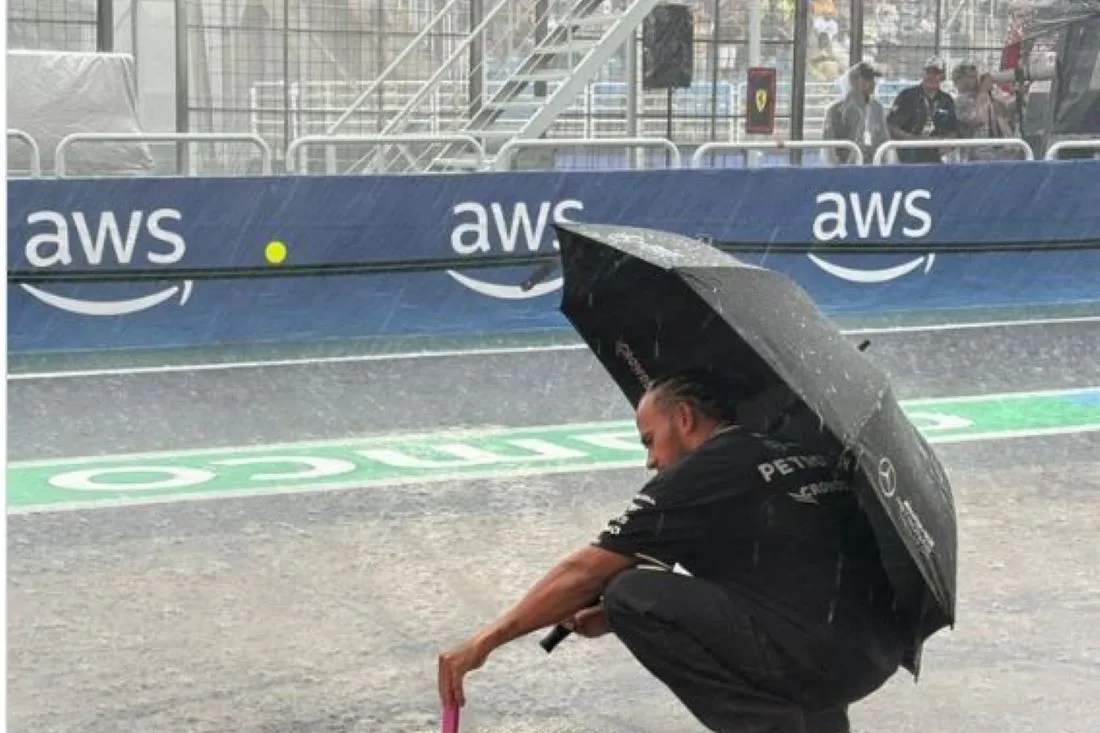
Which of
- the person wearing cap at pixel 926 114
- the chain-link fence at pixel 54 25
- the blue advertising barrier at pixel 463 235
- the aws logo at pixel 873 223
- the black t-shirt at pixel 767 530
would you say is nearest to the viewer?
the black t-shirt at pixel 767 530

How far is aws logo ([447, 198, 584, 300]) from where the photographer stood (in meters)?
13.4

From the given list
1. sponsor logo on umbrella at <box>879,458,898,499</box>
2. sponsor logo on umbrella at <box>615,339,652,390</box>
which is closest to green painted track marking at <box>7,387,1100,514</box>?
sponsor logo on umbrella at <box>615,339,652,390</box>

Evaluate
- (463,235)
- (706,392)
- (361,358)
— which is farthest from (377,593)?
(463,235)

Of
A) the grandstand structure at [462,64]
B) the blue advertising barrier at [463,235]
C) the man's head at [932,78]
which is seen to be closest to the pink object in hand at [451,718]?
the blue advertising barrier at [463,235]

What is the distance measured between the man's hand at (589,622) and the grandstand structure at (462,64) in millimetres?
12458

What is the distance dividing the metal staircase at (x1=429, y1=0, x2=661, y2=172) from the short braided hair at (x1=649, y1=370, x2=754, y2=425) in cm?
1379

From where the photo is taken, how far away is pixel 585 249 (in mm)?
4285

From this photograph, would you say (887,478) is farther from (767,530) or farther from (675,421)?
(675,421)

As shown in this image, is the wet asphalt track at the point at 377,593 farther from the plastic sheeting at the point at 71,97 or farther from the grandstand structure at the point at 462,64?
the grandstand structure at the point at 462,64

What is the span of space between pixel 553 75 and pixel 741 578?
1551 centimetres

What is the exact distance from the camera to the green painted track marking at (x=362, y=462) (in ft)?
27.7

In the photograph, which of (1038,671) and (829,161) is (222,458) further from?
(829,161)

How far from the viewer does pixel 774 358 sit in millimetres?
3914

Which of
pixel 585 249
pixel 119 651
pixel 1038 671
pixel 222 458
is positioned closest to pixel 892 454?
pixel 585 249
